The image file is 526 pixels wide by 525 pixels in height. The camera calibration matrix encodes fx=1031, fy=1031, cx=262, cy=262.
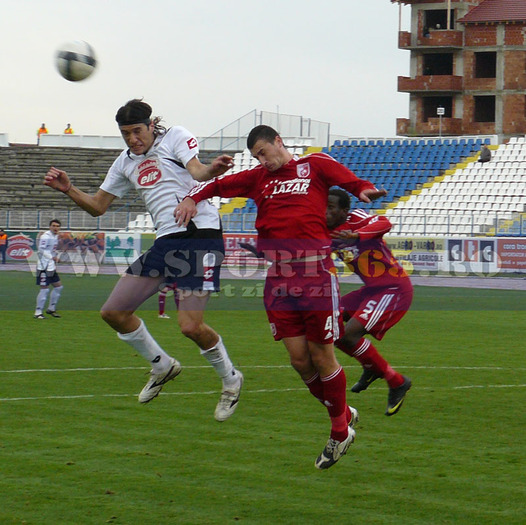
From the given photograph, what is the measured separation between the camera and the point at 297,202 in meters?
7.34

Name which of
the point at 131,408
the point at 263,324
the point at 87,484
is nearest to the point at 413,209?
the point at 263,324

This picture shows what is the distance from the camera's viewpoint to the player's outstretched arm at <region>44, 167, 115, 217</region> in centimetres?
846

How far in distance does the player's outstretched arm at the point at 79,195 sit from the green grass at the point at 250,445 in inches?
74.3

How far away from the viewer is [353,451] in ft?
26.3

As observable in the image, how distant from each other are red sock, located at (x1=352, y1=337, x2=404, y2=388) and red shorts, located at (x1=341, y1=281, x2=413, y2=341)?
1.09 ft

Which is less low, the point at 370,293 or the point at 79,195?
the point at 79,195

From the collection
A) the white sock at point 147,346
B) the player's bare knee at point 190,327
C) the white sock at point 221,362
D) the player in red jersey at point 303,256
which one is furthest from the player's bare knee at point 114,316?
the player in red jersey at point 303,256

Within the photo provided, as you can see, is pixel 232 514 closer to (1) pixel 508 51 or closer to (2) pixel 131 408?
(2) pixel 131 408

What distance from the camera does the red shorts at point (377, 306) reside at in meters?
9.84

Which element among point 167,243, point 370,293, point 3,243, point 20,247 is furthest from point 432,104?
point 167,243

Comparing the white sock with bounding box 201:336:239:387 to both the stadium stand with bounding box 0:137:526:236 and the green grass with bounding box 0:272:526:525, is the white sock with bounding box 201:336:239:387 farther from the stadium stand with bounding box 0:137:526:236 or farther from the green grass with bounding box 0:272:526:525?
the stadium stand with bounding box 0:137:526:236

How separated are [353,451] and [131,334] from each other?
2097 mm

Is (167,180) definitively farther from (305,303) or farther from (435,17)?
(435,17)

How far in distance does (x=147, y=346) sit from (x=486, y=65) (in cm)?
6282
